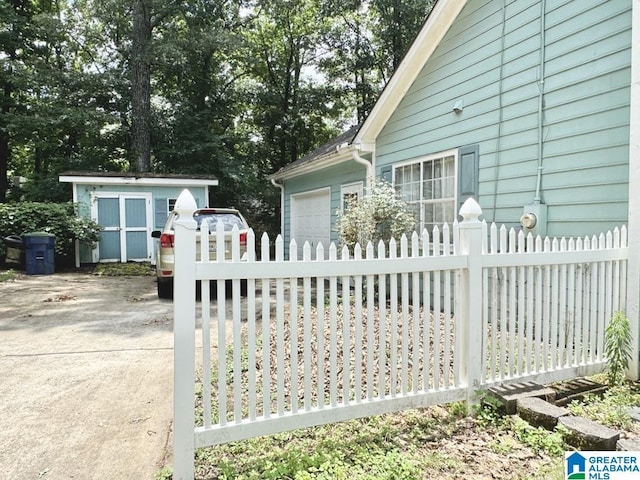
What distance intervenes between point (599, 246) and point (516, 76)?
2.64 metres

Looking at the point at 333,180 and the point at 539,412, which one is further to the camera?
the point at 333,180

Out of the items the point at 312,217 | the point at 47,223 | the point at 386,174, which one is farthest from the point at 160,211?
the point at 386,174

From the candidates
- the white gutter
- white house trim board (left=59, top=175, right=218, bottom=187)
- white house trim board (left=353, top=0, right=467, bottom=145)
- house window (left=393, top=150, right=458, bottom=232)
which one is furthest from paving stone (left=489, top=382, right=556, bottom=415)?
white house trim board (left=59, top=175, right=218, bottom=187)

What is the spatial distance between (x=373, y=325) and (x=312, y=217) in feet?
28.7

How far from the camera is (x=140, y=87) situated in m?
15.7

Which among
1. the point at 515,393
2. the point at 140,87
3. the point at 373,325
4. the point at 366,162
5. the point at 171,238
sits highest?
the point at 140,87

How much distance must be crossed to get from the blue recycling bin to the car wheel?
5033 millimetres

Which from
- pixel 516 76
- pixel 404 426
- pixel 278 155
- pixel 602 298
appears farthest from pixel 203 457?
pixel 278 155

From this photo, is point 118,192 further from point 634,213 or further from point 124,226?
point 634,213

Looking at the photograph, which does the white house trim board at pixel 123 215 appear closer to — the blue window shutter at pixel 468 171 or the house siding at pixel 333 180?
the house siding at pixel 333 180

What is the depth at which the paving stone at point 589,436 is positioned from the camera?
2.40 meters

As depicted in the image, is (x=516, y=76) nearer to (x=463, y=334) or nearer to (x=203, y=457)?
(x=463, y=334)

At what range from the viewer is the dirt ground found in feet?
7.80

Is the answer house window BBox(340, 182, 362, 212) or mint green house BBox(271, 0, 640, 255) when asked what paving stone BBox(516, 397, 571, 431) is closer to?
mint green house BBox(271, 0, 640, 255)
